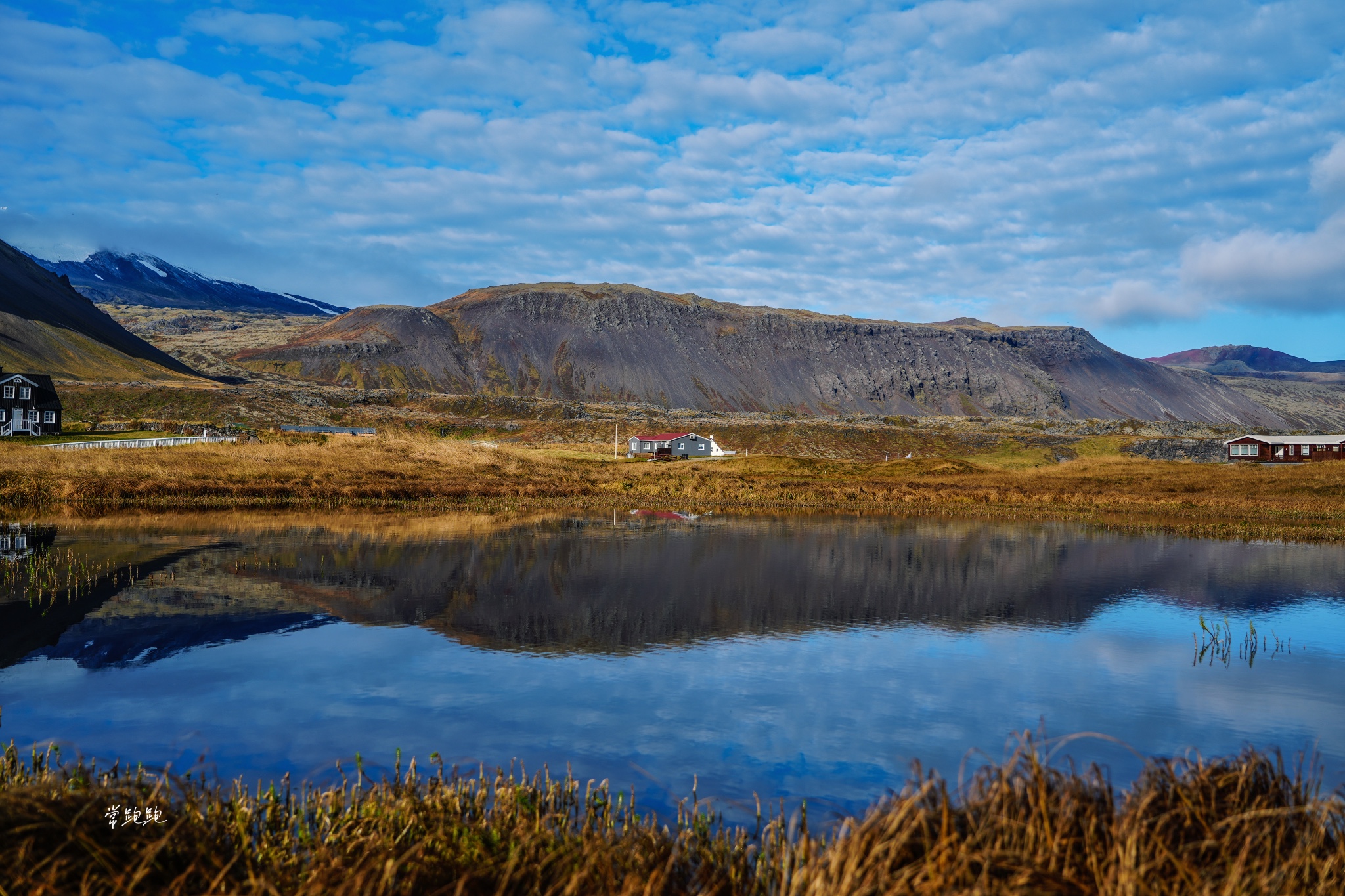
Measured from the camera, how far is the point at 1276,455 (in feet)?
363

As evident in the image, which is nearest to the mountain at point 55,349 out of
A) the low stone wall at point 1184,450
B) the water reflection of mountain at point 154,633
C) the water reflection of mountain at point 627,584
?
the water reflection of mountain at point 627,584

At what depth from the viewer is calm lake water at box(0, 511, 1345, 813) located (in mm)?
11117

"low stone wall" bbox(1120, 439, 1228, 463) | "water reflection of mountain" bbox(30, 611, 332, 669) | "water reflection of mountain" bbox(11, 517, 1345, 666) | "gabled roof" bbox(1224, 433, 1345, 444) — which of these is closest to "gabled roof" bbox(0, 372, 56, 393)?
"water reflection of mountain" bbox(11, 517, 1345, 666)

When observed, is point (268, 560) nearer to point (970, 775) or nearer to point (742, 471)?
point (970, 775)

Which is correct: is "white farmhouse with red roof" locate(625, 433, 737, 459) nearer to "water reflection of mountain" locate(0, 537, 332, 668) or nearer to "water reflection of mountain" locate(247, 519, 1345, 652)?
"water reflection of mountain" locate(247, 519, 1345, 652)

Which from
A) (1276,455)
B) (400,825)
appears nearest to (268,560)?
(400,825)

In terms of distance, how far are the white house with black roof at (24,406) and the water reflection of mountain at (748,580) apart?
8164cm

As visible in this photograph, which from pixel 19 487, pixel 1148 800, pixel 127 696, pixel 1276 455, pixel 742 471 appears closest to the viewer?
pixel 1148 800

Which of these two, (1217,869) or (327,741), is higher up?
(1217,869)

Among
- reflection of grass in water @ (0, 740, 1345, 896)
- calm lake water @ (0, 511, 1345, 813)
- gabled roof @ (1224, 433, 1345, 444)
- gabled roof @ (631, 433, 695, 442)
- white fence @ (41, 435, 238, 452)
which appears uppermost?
gabled roof @ (1224, 433, 1345, 444)

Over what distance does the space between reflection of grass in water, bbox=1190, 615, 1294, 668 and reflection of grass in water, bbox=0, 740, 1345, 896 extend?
959cm

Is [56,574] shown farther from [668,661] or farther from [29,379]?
[29,379]

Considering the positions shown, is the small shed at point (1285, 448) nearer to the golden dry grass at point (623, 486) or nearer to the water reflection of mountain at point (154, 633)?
the golden dry grass at point (623, 486)

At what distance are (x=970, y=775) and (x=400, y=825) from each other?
663cm
